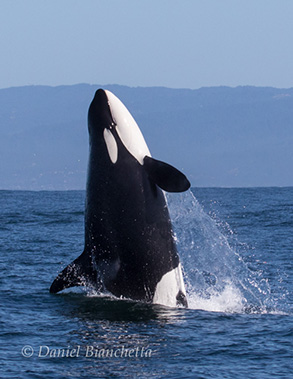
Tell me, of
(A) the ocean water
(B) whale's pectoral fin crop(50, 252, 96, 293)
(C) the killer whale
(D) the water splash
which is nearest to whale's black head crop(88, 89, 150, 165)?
(C) the killer whale

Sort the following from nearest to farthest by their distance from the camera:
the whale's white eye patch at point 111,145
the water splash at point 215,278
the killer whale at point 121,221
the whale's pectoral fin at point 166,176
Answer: the whale's pectoral fin at point 166,176, the killer whale at point 121,221, the whale's white eye patch at point 111,145, the water splash at point 215,278

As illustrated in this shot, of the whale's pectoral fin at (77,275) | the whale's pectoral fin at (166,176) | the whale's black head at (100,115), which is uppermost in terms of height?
the whale's black head at (100,115)

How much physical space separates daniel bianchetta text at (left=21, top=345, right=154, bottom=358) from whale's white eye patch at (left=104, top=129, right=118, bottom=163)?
13.3 ft

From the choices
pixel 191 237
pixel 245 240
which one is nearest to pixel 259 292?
pixel 245 240

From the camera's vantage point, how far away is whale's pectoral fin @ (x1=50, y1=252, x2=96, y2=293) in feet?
49.0

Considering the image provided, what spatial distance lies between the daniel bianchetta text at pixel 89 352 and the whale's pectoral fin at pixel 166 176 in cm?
322

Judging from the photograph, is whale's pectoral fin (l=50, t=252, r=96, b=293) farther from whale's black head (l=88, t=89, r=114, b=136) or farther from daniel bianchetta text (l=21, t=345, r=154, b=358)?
whale's black head (l=88, t=89, r=114, b=136)

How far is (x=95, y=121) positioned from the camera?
1548 cm

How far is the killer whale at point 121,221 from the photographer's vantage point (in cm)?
1504

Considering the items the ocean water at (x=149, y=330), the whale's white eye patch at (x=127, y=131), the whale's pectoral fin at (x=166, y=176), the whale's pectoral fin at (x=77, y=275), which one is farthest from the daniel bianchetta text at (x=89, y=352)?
the whale's white eye patch at (x=127, y=131)

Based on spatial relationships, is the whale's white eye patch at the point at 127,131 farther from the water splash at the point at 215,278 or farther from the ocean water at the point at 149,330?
the ocean water at the point at 149,330

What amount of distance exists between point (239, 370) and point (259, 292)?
9348 mm

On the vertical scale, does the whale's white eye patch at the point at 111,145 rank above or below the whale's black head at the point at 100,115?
below

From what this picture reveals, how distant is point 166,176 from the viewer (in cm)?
1470
